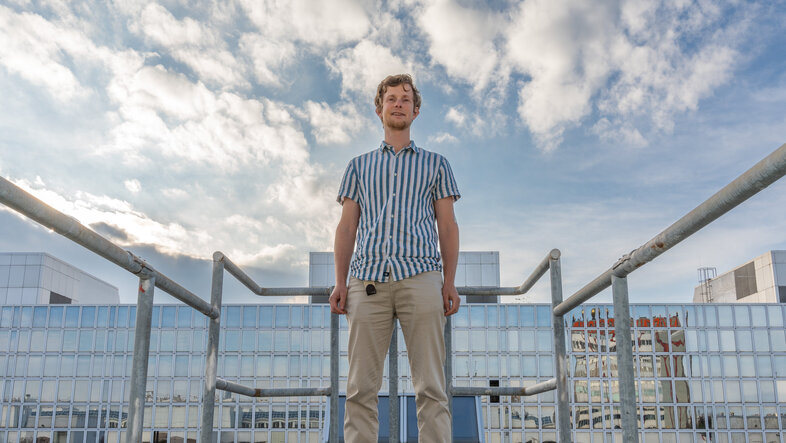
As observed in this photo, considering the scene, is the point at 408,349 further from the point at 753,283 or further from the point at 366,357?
the point at 753,283

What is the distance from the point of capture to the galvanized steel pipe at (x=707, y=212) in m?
1.07

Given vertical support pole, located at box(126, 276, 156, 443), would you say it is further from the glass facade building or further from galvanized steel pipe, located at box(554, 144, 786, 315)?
the glass facade building

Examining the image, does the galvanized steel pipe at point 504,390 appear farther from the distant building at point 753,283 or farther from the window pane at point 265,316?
the distant building at point 753,283

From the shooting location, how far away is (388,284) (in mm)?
2225

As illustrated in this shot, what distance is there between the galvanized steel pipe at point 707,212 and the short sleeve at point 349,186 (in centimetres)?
105

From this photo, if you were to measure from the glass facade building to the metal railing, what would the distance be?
38432mm

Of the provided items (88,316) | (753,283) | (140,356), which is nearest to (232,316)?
(88,316)

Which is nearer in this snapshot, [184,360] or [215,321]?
[215,321]

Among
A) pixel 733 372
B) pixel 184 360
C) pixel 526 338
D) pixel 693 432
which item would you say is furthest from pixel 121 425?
pixel 733 372

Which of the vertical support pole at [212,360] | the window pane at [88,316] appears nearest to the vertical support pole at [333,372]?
the vertical support pole at [212,360]

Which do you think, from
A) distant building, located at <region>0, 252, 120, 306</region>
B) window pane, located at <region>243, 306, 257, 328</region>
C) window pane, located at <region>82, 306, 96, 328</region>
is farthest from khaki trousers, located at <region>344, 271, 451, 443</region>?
distant building, located at <region>0, 252, 120, 306</region>

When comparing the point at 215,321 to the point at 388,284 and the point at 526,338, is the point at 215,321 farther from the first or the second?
the point at 526,338

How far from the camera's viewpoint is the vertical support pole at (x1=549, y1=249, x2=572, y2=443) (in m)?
2.40

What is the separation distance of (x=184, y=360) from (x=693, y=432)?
3517 cm
